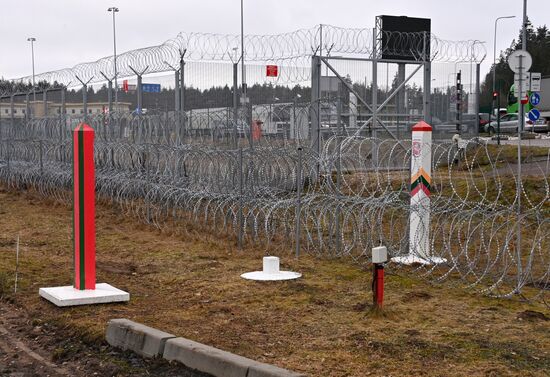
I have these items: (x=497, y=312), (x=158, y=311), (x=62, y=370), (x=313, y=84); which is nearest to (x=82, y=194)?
(x=158, y=311)

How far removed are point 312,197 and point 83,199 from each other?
12.2ft

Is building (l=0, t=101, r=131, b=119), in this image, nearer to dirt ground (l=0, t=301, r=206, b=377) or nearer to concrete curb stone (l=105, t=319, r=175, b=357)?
dirt ground (l=0, t=301, r=206, b=377)

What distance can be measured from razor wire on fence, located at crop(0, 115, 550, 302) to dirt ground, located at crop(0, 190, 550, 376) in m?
0.55

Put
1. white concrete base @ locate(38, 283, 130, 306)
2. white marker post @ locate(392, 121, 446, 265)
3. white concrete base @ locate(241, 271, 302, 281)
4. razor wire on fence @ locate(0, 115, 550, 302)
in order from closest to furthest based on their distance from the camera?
white concrete base @ locate(38, 283, 130, 306) → white concrete base @ locate(241, 271, 302, 281) → razor wire on fence @ locate(0, 115, 550, 302) → white marker post @ locate(392, 121, 446, 265)

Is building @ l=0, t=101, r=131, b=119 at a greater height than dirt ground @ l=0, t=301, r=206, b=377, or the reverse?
building @ l=0, t=101, r=131, b=119

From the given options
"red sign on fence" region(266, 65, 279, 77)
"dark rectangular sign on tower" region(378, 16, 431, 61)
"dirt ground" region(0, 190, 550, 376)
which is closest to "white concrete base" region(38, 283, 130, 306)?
"dirt ground" region(0, 190, 550, 376)

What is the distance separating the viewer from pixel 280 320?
24.7ft

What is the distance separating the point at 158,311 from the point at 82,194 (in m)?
1.47

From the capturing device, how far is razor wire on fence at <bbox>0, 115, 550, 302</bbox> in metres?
9.79

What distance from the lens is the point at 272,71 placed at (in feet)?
67.1

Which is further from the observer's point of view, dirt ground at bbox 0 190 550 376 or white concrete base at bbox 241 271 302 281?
white concrete base at bbox 241 271 302 281

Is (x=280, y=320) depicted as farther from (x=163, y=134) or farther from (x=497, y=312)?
(x=163, y=134)

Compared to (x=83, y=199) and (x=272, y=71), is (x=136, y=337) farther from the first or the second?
(x=272, y=71)

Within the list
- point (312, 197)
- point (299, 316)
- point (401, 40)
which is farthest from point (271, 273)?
point (401, 40)
